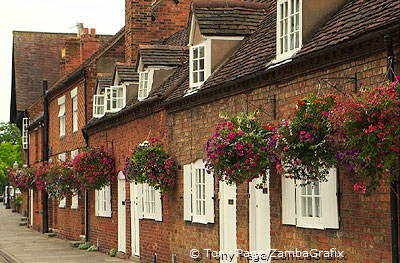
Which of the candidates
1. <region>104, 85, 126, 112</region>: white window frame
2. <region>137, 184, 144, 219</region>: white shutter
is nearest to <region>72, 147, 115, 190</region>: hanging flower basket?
<region>104, 85, 126, 112</region>: white window frame

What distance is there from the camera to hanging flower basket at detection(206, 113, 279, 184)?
13134 millimetres

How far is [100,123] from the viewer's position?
27.5 meters

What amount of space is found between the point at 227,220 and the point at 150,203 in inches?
213

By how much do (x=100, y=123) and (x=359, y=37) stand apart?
16746mm

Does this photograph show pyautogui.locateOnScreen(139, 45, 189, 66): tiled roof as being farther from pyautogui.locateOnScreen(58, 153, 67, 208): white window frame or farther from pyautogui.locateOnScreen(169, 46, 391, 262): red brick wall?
pyautogui.locateOnScreen(58, 153, 67, 208): white window frame

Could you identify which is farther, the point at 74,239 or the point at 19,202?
the point at 19,202

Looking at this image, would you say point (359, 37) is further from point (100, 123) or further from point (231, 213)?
point (100, 123)

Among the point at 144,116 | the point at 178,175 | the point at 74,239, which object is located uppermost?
the point at 144,116

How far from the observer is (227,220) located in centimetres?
1708

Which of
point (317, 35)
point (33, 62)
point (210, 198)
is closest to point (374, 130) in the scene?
point (317, 35)

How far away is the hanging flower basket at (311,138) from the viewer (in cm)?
1102

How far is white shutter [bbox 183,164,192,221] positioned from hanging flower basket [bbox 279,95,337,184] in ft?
24.0

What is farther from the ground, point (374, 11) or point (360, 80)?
Result: point (374, 11)

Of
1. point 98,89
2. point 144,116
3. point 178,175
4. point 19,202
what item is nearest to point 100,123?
point 98,89
